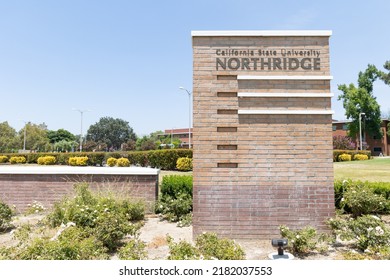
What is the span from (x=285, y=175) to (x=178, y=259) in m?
3.20

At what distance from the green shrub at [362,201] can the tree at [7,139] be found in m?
67.4

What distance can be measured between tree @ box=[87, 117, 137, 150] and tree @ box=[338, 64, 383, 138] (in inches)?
2692

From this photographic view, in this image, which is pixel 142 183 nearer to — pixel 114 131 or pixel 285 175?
pixel 285 175

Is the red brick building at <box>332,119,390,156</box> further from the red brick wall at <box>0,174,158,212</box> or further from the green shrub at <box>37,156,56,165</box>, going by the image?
the red brick wall at <box>0,174,158,212</box>

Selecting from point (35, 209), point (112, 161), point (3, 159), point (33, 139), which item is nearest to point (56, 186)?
point (35, 209)

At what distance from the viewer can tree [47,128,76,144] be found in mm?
106069

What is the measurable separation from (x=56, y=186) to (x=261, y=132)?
23.3 feet

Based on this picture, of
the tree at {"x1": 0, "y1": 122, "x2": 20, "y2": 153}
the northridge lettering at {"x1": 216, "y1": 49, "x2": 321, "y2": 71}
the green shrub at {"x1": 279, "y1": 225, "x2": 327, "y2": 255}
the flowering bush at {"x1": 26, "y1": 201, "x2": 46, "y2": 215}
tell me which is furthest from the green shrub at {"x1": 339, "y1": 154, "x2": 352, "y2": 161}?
the tree at {"x1": 0, "y1": 122, "x2": 20, "y2": 153}

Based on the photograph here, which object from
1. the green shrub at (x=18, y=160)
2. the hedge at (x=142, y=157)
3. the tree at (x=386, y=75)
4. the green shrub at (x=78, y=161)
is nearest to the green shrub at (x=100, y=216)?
the hedge at (x=142, y=157)

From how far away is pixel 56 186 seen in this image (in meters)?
10.0

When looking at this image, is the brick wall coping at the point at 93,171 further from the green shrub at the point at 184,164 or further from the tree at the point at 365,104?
the tree at the point at 365,104

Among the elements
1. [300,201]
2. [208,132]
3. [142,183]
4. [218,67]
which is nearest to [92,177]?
[142,183]

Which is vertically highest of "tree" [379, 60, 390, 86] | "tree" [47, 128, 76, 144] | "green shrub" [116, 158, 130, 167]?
"tree" [379, 60, 390, 86]

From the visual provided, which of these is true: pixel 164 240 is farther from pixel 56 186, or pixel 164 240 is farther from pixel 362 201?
pixel 362 201
